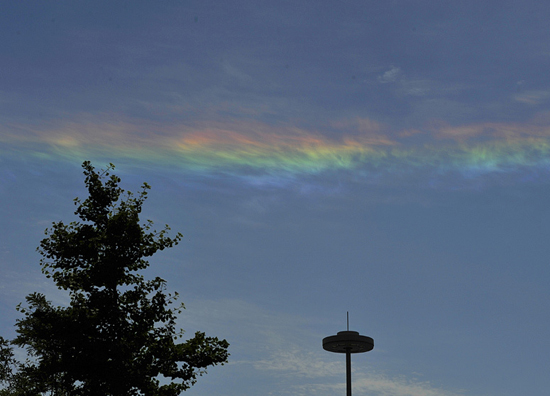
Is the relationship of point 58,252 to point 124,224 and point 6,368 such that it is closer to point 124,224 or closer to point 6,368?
point 124,224

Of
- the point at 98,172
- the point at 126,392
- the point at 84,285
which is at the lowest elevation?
the point at 126,392

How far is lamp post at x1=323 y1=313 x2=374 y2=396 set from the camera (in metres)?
30.9

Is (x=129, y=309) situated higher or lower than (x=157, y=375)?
Result: higher

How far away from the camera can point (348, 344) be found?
31.1 metres

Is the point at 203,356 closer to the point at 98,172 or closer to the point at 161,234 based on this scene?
the point at 161,234

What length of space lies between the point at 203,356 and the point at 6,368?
77.9ft

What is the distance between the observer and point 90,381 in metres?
25.5

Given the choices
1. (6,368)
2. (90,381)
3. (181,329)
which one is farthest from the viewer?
(6,368)

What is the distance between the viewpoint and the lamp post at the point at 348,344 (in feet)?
101

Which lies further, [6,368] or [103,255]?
[6,368]

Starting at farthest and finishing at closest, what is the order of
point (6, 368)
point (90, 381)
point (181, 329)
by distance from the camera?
point (6, 368) < point (181, 329) < point (90, 381)

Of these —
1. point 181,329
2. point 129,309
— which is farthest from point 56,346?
point 181,329

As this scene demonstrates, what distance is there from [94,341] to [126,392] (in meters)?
2.48

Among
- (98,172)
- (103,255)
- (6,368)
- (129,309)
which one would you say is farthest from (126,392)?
(6,368)
